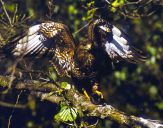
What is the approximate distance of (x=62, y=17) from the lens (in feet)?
18.8

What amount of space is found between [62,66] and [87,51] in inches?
14.2

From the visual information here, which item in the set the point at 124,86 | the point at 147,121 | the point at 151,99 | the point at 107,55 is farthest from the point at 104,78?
the point at 147,121

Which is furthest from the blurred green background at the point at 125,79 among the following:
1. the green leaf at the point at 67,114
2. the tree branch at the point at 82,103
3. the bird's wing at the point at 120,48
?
the green leaf at the point at 67,114

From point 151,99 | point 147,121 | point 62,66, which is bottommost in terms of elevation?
point 151,99

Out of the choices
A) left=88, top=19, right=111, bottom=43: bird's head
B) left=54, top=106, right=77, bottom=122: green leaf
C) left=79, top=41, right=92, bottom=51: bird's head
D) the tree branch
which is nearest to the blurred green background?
left=88, top=19, right=111, bottom=43: bird's head

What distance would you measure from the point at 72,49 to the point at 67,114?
939 mm

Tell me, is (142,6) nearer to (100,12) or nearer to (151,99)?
(100,12)

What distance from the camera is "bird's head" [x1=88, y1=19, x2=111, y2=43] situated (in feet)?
14.5

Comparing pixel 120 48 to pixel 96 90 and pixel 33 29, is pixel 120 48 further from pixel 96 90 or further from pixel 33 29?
pixel 33 29

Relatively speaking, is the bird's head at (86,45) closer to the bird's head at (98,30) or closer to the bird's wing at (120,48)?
the bird's head at (98,30)

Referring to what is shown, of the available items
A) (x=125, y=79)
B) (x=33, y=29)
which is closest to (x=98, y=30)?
(x=33, y=29)

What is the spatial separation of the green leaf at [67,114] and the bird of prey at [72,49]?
60 cm

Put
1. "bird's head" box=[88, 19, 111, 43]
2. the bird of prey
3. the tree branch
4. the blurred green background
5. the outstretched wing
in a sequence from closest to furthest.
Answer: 1. the tree branch
2. "bird's head" box=[88, 19, 111, 43]
3. the bird of prey
4. the outstretched wing
5. the blurred green background

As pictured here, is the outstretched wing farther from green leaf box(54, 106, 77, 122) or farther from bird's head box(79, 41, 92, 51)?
green leaf box(54, 106, 77, 122)
